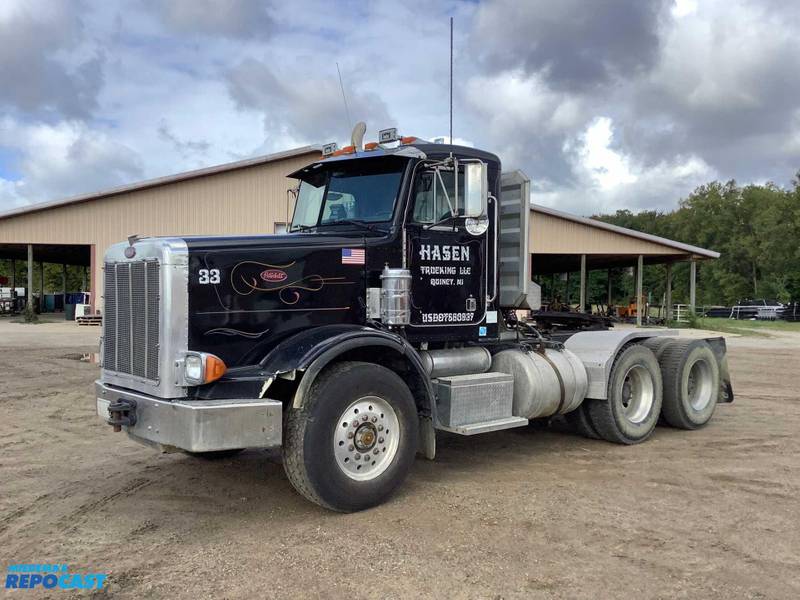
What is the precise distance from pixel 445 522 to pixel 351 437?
0.92 m

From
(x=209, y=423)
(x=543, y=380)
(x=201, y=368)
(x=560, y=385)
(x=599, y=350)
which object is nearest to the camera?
(x=209, y=423)

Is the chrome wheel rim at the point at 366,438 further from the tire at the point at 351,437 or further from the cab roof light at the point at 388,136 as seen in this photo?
the cab roof light at the point at 388,136

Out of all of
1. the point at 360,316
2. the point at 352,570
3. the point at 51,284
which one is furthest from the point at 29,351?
the point at 51,284

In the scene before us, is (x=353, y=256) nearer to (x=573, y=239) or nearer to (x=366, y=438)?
(x=366, y=438)

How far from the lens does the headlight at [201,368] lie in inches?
183

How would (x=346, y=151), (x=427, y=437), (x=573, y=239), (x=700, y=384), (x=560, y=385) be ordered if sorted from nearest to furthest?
(x=427, y=437), (x=346, y=151), (x=560, y=385), (x=700, y=384), (x=573, y=239)

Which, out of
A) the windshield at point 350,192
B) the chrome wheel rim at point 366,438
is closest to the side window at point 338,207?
the windshield at point 350,192

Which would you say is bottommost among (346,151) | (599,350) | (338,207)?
(599,350)

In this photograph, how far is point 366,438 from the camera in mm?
5227

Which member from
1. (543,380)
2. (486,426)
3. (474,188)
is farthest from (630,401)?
(474,188)

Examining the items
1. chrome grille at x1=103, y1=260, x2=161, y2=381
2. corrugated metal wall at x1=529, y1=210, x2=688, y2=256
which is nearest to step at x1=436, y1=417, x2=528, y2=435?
chrome grille at x1=103, y1=260, x2=161, y2=381

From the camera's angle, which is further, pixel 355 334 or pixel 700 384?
pixel 700 384

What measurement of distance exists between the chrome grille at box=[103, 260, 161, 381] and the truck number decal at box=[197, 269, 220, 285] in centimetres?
29

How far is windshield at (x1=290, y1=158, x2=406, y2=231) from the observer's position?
595 cm
